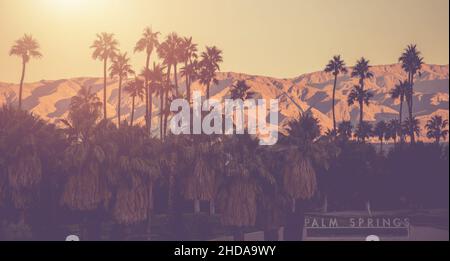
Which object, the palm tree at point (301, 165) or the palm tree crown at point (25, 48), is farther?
the palm tree crown at point (25, 48)

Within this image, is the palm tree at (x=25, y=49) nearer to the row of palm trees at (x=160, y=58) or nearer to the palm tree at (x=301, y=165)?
the row of palm trees at (x=160, y=58)

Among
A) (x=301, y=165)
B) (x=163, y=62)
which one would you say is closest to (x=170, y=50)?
(x=163, y=62)

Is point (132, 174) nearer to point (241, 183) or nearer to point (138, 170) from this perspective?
point (138, 170)

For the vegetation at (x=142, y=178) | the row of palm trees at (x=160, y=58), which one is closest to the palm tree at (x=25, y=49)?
the row of palm trees at (x=160, y=58)

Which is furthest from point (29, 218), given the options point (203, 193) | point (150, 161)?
point (203, 193)

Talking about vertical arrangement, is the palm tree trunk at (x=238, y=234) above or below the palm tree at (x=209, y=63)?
below

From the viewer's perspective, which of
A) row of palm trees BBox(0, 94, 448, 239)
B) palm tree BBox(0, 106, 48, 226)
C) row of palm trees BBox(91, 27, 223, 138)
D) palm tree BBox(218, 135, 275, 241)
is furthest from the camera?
row of palm trees BBox(91, 27, 223, 138)

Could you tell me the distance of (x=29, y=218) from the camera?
158 feet

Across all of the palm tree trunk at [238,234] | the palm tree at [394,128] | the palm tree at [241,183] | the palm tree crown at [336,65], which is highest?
the palm tree crown at [336,65]

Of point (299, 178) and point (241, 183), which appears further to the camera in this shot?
point (299, 178)

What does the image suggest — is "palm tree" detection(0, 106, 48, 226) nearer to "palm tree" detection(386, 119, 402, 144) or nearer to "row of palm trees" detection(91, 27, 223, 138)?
"row of palm trees" detection(91, 27, 223, 138)

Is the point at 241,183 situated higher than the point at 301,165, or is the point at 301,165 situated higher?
the point at 301,165

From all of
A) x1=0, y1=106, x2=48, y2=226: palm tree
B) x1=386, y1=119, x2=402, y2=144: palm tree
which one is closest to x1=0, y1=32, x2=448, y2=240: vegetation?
x1=0, y1=106, x2=48, y2=226: palm tree

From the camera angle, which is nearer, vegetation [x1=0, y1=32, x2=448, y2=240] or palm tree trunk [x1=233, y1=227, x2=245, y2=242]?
vegetation [x1=0, y1=32, x2=448, y2=240]
